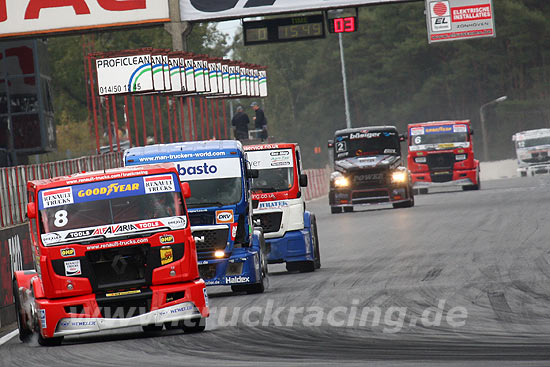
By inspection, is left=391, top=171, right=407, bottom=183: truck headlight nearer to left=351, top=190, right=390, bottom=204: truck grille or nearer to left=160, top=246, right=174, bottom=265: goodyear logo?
left=351, top=190, right=390, bottom=204: truck grille

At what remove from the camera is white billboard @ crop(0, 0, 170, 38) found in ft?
98.1

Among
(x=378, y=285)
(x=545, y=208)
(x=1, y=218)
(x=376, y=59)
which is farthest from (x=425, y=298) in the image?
(x=376, y=59)

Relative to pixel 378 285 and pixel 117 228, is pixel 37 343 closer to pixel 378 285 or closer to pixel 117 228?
pixel 117 228

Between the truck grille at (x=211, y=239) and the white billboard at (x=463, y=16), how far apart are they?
A: 1715cm

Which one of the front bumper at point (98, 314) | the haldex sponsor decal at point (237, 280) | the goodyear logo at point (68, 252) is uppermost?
the goodyear logo at point (68, 252)

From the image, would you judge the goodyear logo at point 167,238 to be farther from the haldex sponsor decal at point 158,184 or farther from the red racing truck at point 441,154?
the red racing truck at point 441,154

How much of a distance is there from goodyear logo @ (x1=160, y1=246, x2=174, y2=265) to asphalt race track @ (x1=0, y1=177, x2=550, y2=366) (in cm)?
77

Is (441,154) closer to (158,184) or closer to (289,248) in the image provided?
(289,248)

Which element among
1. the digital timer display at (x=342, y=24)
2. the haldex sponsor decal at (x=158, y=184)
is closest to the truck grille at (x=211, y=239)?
the haldex sponsor decal at (x=158, y=184)

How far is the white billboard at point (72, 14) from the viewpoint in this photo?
29891 millimetres

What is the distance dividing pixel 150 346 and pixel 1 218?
607 centimetres

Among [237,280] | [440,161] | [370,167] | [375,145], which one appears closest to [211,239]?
[237,280]

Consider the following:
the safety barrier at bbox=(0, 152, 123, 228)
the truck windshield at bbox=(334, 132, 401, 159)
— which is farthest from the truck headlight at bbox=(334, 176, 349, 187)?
the safety barrier at bbox=(0, 152, 123, 228)

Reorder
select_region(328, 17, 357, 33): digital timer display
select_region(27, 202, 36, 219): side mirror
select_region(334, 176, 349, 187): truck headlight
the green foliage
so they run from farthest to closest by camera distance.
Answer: the green foliage, select_region(334, 176, 349, 187): truck headlight, select_region(328, 17, 357, 33): digital timer display, select_region(27, 202, 36, 219): side mirror
